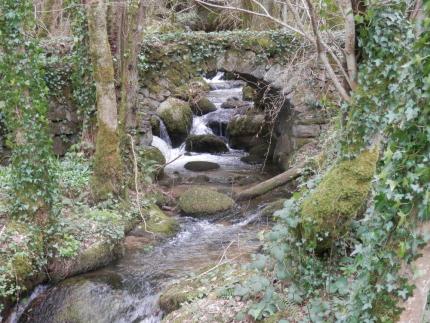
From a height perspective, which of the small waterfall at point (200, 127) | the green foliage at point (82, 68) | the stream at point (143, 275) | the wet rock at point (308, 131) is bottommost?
the stream at point (143, 275)

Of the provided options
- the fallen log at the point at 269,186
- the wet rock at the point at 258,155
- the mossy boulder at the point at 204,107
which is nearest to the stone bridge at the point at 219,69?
the fallen log at the point at 269,186

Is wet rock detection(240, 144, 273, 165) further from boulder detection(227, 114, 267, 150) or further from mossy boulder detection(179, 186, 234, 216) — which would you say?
mossy boulder detection(179, 186, 234, 216)

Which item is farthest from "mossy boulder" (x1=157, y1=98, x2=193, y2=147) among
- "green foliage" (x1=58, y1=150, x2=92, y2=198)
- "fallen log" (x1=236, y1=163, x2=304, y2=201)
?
"green foliage" (x1=58, y1=150, x2=92, y2=198)

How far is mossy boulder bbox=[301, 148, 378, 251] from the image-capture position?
11.6 ft

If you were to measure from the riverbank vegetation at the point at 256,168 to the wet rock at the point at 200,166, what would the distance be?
6cm

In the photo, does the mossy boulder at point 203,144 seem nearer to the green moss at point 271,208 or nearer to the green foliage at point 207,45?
the green foliage at point 207,45

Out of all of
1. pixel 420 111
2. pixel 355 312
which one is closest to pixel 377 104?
pixel 420 111

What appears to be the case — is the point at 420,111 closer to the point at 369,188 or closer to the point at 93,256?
the point at 369,188

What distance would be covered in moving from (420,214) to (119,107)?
617cm

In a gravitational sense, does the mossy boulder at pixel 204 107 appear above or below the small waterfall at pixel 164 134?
above

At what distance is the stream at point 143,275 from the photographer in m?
5.23

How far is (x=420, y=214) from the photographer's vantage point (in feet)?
7.93

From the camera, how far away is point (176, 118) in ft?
44.9

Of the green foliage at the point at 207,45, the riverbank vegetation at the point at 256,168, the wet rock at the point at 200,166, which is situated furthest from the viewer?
the wet rock at the point at 200,166
